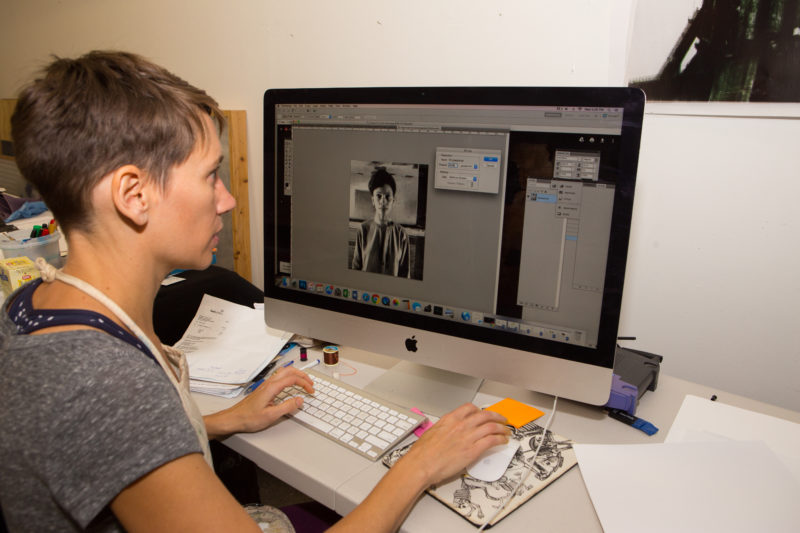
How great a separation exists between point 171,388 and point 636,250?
1057 millimetres

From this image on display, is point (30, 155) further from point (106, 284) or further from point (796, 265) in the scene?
point (796, 265)

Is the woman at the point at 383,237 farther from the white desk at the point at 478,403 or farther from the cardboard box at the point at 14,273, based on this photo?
the cardboard box at the point at 14,273

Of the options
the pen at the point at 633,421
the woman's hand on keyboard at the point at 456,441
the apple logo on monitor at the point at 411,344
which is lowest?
the pen at the point at 633,421

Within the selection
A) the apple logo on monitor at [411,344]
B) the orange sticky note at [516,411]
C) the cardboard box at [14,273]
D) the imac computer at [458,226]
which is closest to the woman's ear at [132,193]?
the imac computer at [458,226]

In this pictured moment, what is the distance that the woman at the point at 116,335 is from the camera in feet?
1.74

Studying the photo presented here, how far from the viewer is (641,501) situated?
693mm

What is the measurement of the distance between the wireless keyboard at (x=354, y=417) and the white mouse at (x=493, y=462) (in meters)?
0.12

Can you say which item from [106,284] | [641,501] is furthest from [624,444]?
[106,284]

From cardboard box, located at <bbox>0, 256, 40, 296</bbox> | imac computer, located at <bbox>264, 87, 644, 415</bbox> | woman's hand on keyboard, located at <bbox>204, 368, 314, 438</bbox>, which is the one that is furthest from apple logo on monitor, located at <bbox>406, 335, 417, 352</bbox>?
cardboard box, located at <bbox>0, 256, 40, 296</bbox>

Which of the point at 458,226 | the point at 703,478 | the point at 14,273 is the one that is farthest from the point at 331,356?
the point at 14,273

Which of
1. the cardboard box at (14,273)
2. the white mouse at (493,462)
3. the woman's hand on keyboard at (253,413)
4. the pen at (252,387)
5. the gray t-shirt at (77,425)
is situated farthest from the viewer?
the cardboard box at (14,273)

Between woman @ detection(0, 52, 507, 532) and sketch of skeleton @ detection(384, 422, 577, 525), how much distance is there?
38 mm

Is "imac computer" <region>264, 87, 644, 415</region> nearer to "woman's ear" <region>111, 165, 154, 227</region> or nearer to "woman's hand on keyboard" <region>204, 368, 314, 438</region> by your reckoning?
"woman's hand on keyboard" <region>204, 368, 314, 438</region>

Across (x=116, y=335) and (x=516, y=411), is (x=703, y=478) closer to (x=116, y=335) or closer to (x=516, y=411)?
(x=516, y=411)
